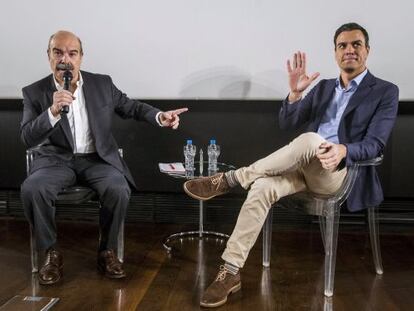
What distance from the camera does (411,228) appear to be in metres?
3.45

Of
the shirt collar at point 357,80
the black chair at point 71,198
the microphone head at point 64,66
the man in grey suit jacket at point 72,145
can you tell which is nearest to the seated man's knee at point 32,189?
the man in grey suit jacket at point 72,145

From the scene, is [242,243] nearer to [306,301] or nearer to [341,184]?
[306,301]

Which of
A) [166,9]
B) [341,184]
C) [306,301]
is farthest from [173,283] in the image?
[166,9]

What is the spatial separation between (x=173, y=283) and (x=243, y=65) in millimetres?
1502

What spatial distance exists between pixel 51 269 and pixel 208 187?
0.87m

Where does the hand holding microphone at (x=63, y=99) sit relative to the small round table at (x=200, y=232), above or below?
above

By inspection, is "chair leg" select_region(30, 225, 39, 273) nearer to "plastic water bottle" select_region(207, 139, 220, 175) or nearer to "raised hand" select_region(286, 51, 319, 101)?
"plastic water bottle" select_region(207, 139, 220, 175)

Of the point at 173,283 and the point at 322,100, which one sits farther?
the point at 322,100

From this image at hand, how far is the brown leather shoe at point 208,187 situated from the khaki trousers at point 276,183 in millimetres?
177

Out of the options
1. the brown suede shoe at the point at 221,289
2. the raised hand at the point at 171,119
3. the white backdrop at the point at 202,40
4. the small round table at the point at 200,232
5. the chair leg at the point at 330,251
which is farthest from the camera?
the white backdrop at the point at 202,40

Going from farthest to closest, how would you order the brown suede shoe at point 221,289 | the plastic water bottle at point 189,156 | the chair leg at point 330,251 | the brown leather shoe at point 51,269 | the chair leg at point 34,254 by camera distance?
1. the plastic water bottle at point 189,156
2. the chair leg at point 34,254
3. the brown leather shoe at point 51,269
4. the chair leg at point 330,251
5. the brown suede shoe at point 221,289

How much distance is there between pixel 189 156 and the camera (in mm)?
3184

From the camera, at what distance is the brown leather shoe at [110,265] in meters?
2.56

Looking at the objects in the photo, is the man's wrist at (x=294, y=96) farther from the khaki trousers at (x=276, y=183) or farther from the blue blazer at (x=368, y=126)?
the khaki trousers at (x=276, y=183)
